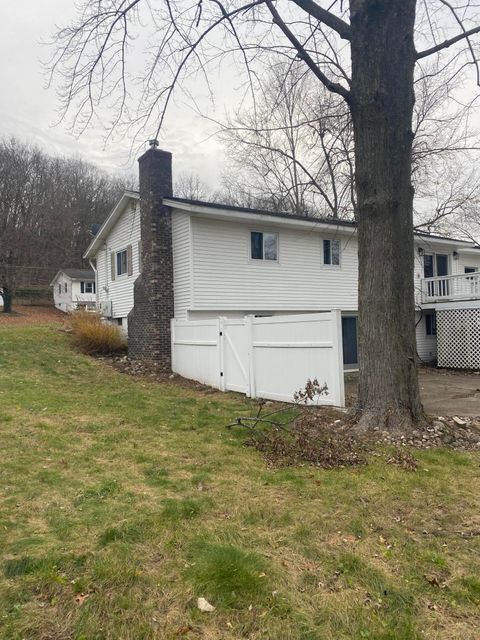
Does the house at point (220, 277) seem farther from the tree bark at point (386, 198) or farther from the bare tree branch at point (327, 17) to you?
the bare tree branch at point (327, 17)

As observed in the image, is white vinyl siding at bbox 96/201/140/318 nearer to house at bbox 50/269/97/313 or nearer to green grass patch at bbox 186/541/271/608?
green grass patch at bbox 186/541/271/608

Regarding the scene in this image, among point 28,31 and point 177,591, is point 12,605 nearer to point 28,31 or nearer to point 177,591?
point 177,591

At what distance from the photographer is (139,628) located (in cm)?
232

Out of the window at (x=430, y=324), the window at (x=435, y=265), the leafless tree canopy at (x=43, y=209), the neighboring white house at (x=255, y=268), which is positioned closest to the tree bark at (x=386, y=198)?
the neighboring white house at (x=255, y=268)

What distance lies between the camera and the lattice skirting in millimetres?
15859

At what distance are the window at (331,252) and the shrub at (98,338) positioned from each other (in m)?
7.72

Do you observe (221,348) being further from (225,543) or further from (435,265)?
(435,265)

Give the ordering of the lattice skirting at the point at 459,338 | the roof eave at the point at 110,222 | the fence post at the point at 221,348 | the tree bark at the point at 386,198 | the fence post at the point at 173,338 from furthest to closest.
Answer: the lattice skirting at the point at 459,338
the roof eave at the point at 110,222
the fence post at the point at 173,338
the fence post at the point at 221,348
the tree bark at the point at 386,198

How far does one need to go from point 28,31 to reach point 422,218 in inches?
739

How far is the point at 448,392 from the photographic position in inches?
408

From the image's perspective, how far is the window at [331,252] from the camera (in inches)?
655

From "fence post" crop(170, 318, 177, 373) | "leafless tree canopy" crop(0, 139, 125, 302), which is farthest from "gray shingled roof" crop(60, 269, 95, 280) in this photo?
"fence post" crop(170, 318, 177, 373)

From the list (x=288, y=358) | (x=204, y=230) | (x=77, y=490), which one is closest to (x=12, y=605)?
(x=77, y=490)

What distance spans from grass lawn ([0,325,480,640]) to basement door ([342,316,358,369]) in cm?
1080
